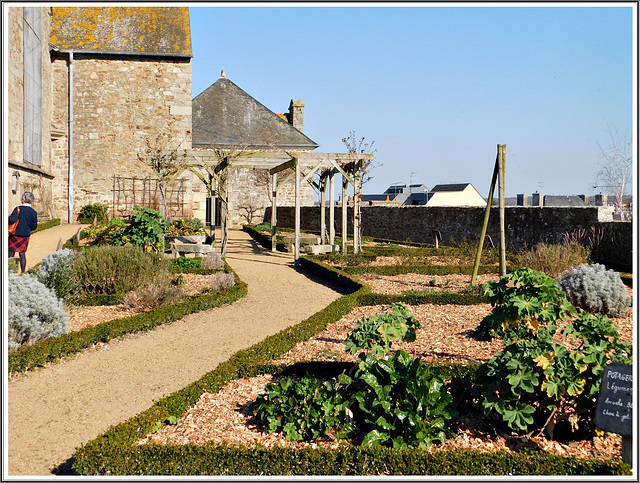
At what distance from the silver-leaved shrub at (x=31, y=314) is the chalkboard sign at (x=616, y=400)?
4646mm

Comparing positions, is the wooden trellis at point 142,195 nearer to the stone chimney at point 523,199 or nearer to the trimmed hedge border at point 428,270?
the trimmed hedge border at point 428,270

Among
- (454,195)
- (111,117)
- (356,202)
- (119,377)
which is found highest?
(111,117)

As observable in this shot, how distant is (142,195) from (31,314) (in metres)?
15.3

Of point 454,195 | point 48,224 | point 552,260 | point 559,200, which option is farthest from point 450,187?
point 552,260

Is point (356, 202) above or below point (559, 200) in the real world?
below

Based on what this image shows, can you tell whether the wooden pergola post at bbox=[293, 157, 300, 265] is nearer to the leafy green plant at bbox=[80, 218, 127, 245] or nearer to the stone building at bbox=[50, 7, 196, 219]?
the leafy green plant at bbox=[80, 218, 127, 245]

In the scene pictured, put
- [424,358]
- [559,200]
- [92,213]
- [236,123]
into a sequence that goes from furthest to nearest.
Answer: [559,200]
[236,123]
[92,213]
[424,358]

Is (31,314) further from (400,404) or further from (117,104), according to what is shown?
(117,104)

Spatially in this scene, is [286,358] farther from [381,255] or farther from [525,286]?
[381,255]

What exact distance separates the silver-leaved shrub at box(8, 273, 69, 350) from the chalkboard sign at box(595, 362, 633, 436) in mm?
4646

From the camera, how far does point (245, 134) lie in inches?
1040

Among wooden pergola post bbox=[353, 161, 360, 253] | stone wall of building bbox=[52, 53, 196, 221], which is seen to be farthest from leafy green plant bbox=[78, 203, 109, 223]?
wooden pergola post bbox=[353, 161, 360, 253]

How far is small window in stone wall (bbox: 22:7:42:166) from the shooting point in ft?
53.0

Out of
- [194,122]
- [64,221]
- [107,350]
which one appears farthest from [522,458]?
[194,122]
